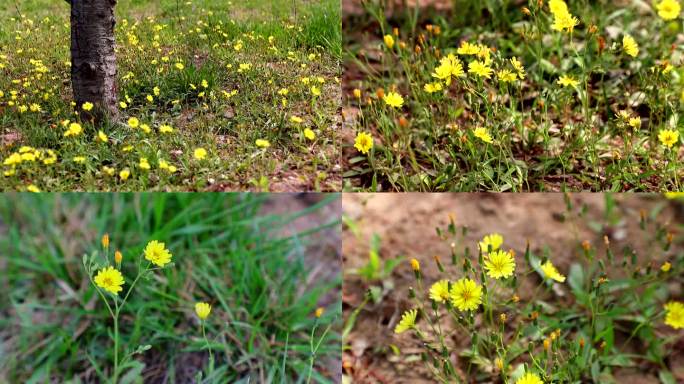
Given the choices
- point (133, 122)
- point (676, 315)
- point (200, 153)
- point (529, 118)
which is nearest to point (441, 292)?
point (676, 315)

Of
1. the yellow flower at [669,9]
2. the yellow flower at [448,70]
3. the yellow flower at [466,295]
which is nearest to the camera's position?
the yellow flower at [466,295]

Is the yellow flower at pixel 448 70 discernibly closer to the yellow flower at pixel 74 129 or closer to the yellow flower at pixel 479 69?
the yellow flower at pixel 479 69

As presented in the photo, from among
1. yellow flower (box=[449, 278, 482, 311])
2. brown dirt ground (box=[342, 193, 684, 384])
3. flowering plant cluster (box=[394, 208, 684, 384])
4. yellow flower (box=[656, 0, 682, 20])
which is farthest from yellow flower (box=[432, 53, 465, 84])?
yellow flower (box=[656, 0, 682, 20])

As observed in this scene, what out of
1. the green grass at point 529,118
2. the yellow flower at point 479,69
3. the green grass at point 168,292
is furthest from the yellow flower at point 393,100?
the green grass at point 168,292

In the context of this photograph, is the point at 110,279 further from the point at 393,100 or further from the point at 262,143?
the point at 393,100

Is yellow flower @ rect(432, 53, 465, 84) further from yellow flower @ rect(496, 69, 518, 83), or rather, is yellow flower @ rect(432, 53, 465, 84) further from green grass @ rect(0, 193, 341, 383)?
green grass @ rect(0, 193, 341, 383)
